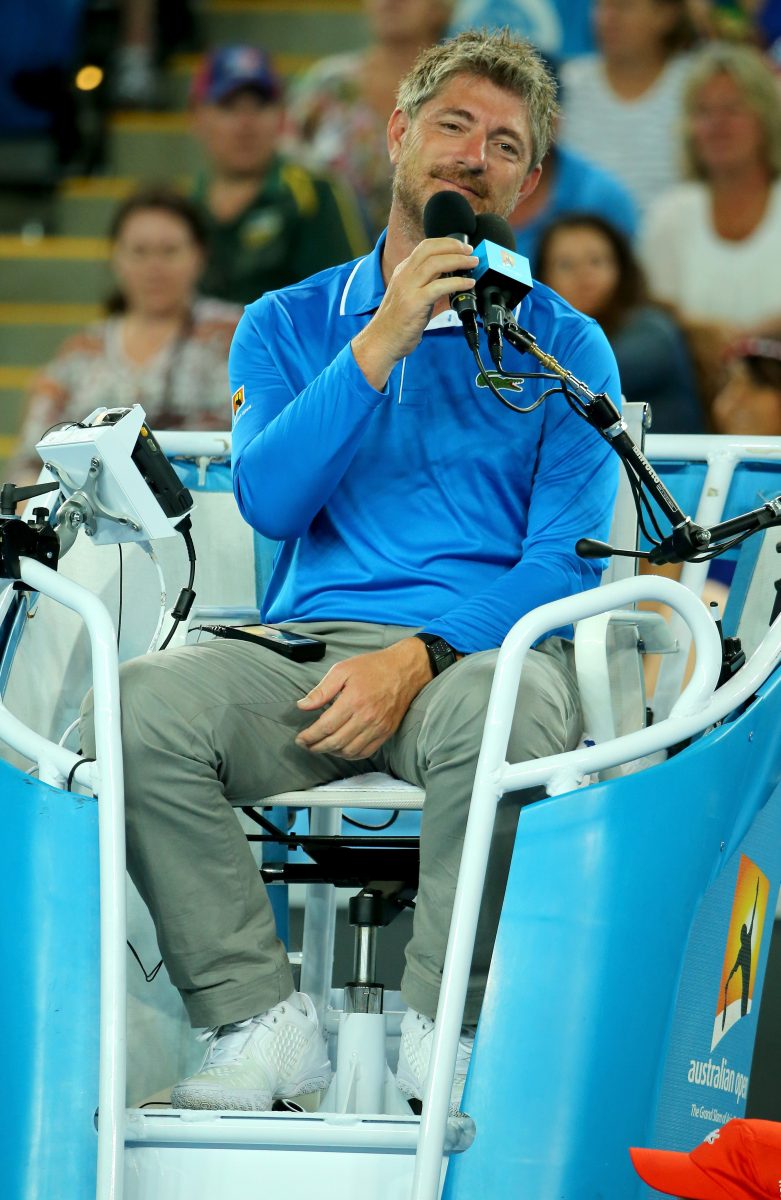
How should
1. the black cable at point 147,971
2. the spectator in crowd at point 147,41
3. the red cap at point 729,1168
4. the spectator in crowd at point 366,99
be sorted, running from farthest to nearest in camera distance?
the spectator in crowd at point 147,41
the spectator in crowd at point 366,99
the black cable at point 147,971
the red cap at point 729,1168

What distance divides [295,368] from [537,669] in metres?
0.54

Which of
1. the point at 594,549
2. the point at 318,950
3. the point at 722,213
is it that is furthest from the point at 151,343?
the point at 594,549

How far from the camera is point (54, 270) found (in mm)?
4785

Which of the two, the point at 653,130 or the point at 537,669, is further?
the point at 653,130

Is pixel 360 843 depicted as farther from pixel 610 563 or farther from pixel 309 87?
pixel 309 87

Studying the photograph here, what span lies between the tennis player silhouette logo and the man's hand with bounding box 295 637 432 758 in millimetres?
386

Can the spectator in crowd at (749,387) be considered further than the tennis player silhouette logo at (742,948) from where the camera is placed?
Yes

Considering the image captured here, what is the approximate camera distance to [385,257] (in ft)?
6.68

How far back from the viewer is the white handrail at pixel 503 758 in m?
1.39

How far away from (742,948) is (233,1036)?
533 millimetres

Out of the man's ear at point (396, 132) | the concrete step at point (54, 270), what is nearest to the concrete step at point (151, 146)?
the concrete step at point (54, 270)

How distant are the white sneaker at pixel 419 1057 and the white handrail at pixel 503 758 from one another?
0.12 metres

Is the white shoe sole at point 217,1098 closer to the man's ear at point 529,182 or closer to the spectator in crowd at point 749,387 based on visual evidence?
the man's ear at point 529,182

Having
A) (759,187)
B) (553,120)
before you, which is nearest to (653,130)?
(759,187)
